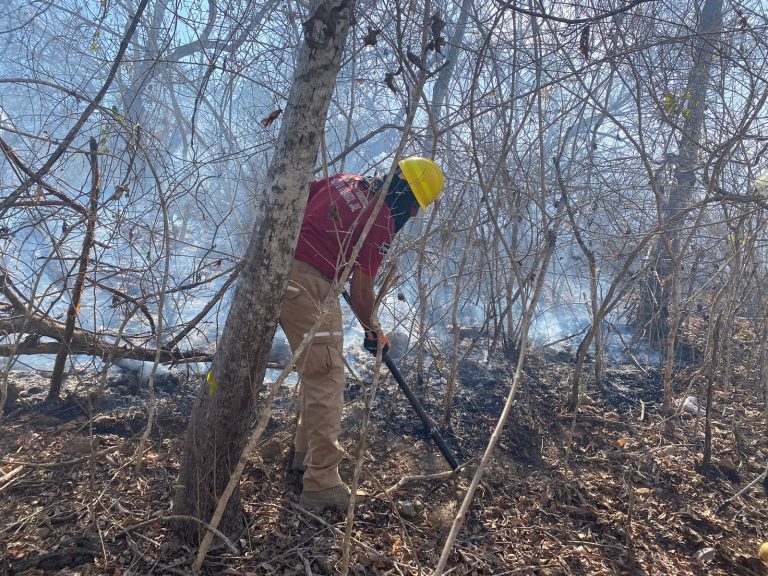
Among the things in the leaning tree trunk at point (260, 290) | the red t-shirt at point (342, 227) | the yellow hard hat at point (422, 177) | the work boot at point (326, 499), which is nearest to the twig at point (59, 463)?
the leaning tree trunk at point (260, 290)

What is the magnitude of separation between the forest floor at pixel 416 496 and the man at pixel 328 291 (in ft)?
0.84

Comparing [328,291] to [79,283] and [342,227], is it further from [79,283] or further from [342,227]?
[79,283]

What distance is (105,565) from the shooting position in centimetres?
211

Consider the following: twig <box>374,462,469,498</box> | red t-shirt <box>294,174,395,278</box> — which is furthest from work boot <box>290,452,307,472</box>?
red t-shirt <box>294,174,395,278</box>

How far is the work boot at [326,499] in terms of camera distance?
8.83ft

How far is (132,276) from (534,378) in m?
3.29

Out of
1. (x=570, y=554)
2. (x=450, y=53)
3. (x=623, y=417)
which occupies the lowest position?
(x=570, y=554)

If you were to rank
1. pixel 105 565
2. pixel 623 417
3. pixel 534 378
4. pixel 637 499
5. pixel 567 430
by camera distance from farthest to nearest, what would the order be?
pixel 534 378 < pixel 623 417 < pixel 567 430 < pixel 637 499 < pixel 105 565

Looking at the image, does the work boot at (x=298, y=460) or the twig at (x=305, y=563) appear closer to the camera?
the twig at (x=305, y=563)

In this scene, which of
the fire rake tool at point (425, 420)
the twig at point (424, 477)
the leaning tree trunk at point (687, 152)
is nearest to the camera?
the twig at point (424, 477)

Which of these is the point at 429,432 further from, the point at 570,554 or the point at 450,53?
the point at 450,53

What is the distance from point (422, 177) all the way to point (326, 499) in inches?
67.5

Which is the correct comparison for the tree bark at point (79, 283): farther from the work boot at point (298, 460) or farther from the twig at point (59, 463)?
the work boot at point (298, 460)

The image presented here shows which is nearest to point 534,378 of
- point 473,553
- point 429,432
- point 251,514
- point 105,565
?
point 429,432
